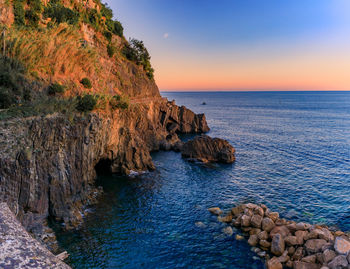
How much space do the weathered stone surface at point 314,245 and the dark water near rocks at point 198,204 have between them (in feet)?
14.2

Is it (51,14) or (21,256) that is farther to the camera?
(51,14)

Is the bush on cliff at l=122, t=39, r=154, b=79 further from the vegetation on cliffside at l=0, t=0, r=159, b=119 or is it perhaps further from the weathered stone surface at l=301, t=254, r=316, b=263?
the weathered stone surface at l=301, t=254, r=316, b=263

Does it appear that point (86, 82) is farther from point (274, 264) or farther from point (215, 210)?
point (274, 264)

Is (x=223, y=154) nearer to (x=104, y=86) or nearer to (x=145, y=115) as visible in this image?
(x=145, y=115)

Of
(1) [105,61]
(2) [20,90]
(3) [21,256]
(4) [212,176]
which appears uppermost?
(1) [105,61]

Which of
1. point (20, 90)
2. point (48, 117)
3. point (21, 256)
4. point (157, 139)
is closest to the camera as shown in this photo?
point (21, 256)

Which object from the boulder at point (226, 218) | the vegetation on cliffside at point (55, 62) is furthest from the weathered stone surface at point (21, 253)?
the boulder at point (226, 218)

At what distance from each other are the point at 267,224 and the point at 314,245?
14.1ft

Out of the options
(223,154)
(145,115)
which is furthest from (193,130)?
Answer: (223,154)

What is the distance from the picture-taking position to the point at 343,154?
49.3m

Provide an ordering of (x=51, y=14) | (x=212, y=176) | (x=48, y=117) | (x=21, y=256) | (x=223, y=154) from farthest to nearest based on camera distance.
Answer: (x=223, y=154) → (x=51, y=14) → (x=212, y=176) → (x=48, y=117) → (x=21, y=256)

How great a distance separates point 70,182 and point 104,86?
22798 millimetres

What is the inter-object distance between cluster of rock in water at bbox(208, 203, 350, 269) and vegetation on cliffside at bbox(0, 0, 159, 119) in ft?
73.8

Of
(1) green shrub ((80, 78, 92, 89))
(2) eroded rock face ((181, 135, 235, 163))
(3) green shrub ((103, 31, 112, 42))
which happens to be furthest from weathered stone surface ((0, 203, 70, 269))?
(3) green shrub ((103, 31, 112, 42))
